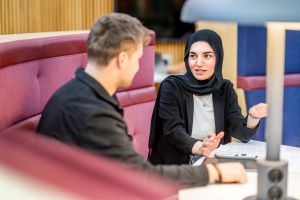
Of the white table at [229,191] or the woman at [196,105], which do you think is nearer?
the white table at [229,191]

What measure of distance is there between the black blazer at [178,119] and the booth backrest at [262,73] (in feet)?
4.02

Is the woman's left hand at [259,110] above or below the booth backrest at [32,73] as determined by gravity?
below

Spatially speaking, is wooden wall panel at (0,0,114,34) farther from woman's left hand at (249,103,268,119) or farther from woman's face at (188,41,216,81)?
woman's left hand at (249,103,268,119)

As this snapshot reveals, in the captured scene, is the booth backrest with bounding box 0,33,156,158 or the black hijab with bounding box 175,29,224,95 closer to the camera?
the booth backrest with bounding box 0,33,156,158

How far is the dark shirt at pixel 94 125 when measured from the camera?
158 cm

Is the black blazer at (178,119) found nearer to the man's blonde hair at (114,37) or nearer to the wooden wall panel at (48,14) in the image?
the wooden wall panel at (48,14)

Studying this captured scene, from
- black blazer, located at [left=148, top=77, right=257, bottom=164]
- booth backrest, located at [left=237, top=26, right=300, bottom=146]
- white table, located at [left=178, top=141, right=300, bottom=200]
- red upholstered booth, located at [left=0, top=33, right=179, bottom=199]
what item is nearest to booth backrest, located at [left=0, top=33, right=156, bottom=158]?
red upholstered booth, located at [left=0, top=33, right=179, bottom=199]

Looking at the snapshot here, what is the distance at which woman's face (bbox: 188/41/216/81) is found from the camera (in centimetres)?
299

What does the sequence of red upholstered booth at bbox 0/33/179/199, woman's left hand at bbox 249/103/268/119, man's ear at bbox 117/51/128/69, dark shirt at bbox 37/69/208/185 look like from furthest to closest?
woman's left hand at bbox 249/103/268/119
man's ear at bbox 117/51/128/69
dark shirt at bbox 37/69/208/185
red upholstered booth at bbox 0/33/179/199

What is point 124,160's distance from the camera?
5.22 ft

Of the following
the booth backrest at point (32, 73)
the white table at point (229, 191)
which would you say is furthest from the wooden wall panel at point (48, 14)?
the white table at point (229, 191)

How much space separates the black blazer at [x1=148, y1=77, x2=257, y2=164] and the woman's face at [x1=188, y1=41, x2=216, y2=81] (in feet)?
0.37

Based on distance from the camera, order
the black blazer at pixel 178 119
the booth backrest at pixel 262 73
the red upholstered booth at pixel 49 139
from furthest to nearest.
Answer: the booth backrest at pixel 262 73 < the black blazer at pixel 178 119 < the red upholstered booth at pixel 49 139

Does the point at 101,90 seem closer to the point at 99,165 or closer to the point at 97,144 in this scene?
the point at 97,144
